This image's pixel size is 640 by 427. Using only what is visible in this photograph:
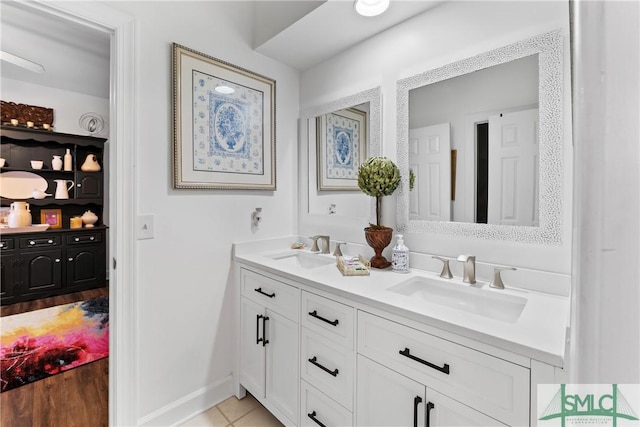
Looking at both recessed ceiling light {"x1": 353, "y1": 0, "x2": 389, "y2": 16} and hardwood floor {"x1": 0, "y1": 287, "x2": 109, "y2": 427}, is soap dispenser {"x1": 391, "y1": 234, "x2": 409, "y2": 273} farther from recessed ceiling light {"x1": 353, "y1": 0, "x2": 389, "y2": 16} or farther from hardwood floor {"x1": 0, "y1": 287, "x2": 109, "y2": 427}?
hardwood floor {"x1": 0, "y1": 287, "x2": 109, "y2": 427}

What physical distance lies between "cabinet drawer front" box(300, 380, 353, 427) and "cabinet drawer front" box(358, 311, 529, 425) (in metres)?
0.32

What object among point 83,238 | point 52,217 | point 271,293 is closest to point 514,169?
point 271,293

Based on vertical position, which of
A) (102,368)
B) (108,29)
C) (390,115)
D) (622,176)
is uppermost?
(108,29)

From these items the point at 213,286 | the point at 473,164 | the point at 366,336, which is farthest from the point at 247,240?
the point at 473,164

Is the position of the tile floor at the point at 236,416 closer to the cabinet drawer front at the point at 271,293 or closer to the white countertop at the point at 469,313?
the cabinet drawer front at the point at 271,293

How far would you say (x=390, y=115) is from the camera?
1.72 m

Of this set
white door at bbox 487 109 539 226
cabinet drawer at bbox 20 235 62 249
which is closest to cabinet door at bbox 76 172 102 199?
cabinet drawer at bbox 20 235 62 249

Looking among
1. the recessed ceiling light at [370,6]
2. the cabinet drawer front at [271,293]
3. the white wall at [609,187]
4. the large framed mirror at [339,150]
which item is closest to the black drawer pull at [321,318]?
the cabinet drawer front at [271,293]

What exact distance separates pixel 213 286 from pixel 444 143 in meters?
1.54

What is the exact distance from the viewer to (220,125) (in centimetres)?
181

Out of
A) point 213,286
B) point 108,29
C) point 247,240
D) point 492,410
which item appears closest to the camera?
point 492,410

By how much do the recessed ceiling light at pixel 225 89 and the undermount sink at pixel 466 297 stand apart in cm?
147

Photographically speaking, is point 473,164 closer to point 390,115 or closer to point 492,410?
point 390,115

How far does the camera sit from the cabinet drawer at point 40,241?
3463mm
